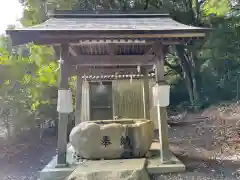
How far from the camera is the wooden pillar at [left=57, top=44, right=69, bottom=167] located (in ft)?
16.1

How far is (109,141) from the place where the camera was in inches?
205

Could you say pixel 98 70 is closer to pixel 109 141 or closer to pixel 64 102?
pixel 64 102

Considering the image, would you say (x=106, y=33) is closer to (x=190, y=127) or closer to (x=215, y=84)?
(x=190, y=127)

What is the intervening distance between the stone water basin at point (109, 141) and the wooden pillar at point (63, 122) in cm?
40

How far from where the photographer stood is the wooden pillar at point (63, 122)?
4904 mm

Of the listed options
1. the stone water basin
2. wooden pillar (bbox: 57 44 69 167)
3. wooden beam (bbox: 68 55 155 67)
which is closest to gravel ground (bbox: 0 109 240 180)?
the stone water basin

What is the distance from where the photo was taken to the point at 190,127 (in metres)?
11.4

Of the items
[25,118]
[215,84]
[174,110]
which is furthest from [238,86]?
[25,118]

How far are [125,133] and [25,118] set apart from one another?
18.0 feet

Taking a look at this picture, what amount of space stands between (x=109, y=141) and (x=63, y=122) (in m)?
1.04

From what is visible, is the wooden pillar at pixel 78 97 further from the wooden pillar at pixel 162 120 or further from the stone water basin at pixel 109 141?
the wooden pillar at pixel 162 120

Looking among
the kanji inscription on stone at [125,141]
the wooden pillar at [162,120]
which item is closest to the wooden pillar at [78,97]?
the kanji inscription on stone at [125,141]

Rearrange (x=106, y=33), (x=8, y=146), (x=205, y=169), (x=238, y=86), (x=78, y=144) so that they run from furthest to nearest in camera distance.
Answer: (x=238, y=86) → (x=8, y=146) → (x=78, y=144) → (x=205, y=169) → (x=106, y=33)

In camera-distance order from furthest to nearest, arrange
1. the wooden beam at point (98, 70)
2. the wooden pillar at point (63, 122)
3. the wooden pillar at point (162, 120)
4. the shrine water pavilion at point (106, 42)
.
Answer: the wooden beam at point (98, 70)
the wooden pillar at point (162, 120)
the wooden pillar at point (63, 122)
the shrine water pavilion at point (106, 42)
